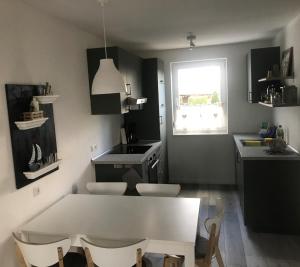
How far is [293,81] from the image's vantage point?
3.55 meters

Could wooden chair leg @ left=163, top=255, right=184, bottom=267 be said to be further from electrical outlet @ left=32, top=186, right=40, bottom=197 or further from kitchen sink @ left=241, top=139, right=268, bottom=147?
kitchen sink @ left=241, top=139, right=268, bottom=147

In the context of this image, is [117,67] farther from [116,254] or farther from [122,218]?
[116,254]

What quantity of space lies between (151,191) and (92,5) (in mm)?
1785

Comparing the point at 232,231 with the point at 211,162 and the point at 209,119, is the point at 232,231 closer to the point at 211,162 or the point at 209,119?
the point at 211,162

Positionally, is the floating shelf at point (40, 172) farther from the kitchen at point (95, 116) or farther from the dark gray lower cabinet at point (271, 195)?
the dark gray lower cabinet at point (271, 195)

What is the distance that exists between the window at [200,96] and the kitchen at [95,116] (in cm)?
12

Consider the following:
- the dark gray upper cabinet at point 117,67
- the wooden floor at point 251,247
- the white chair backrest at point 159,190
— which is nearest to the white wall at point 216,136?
the wooden floor at point 251,247

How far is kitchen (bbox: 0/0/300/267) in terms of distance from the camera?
223 centimetres

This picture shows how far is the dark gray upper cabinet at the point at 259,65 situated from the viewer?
163 inches

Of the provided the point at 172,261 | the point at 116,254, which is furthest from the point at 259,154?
the point at 116,254

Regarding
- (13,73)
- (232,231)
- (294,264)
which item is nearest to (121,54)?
(13,73)

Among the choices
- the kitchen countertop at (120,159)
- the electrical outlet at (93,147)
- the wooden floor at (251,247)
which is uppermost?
the electrical outlet at (93,147)

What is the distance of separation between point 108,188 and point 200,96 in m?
2.95

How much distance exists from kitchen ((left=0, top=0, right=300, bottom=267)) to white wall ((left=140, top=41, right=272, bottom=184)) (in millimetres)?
17
